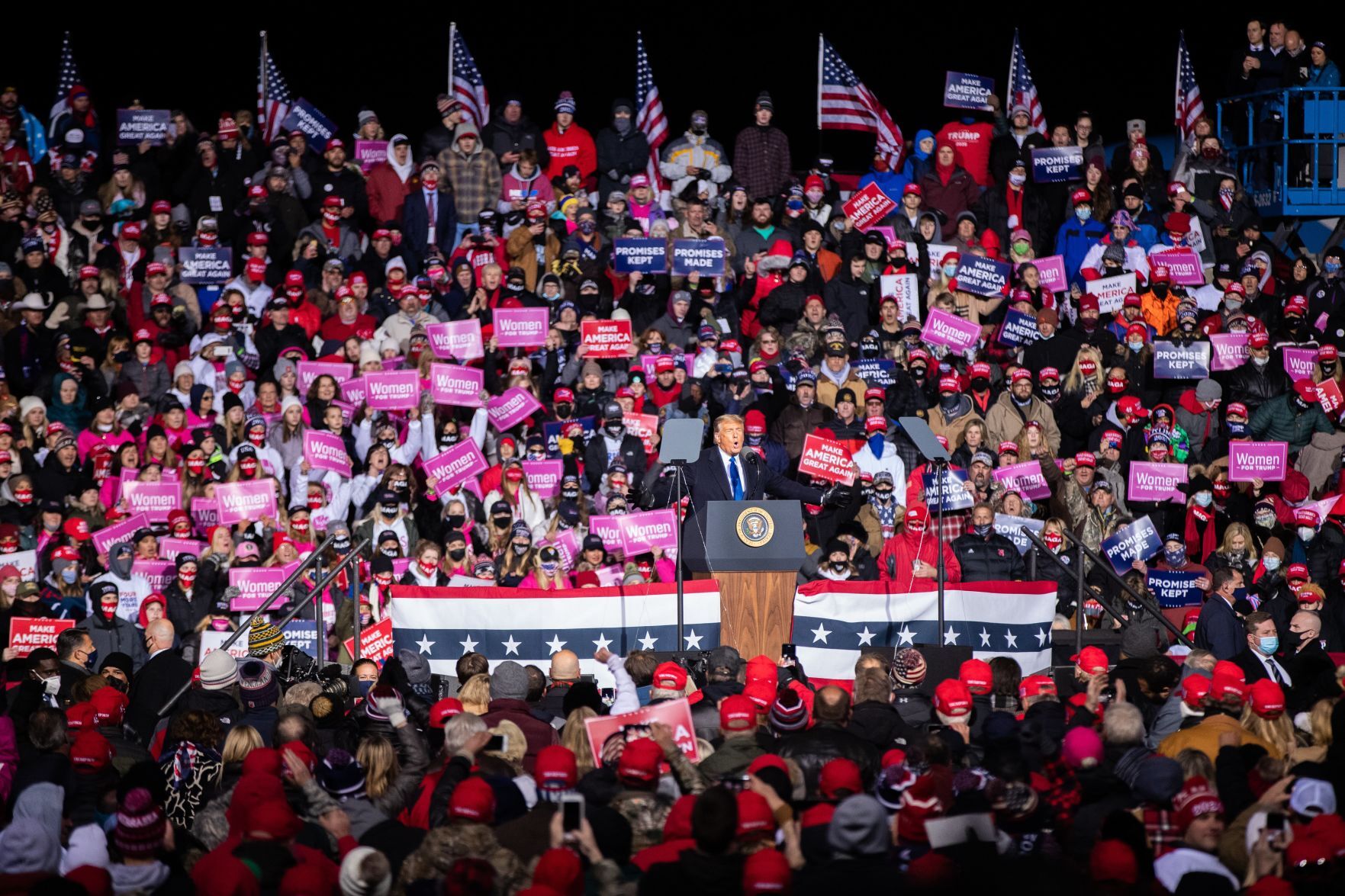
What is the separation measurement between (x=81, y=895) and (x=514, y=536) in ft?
27.1

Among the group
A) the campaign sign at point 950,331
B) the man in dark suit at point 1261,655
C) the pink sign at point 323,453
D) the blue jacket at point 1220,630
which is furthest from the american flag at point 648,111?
the man in dark suit at point 1261,655

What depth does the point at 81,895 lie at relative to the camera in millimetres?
7020

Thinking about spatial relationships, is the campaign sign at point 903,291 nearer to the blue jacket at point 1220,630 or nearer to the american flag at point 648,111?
the american flag at point 648,111

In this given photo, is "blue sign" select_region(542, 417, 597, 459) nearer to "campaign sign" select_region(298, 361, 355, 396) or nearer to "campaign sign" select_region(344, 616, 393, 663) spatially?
"campaign sign" select_region(298, 361, 355, 396)

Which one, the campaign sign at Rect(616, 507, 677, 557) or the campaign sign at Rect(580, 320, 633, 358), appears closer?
the campaign sign at Rect(616, 507, 677, 557)

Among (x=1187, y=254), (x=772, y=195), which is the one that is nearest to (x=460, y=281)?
(x=772, y=195)

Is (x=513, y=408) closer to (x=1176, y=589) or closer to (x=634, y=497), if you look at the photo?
(x=634, y=497)

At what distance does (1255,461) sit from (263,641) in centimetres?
855

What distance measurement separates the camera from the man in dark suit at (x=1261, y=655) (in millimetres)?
10883

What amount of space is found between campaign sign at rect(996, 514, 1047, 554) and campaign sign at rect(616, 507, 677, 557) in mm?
2627

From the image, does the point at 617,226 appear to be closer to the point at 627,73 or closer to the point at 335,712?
the point at 627,73

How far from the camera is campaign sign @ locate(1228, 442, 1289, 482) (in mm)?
16141

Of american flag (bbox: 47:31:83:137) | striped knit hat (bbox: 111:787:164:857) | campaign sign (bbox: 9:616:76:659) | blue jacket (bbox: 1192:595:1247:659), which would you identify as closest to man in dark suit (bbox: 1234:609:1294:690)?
blue jacket (bbox: 1192:595:1247:659)

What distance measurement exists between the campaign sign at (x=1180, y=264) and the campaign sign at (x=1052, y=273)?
3.21ft
